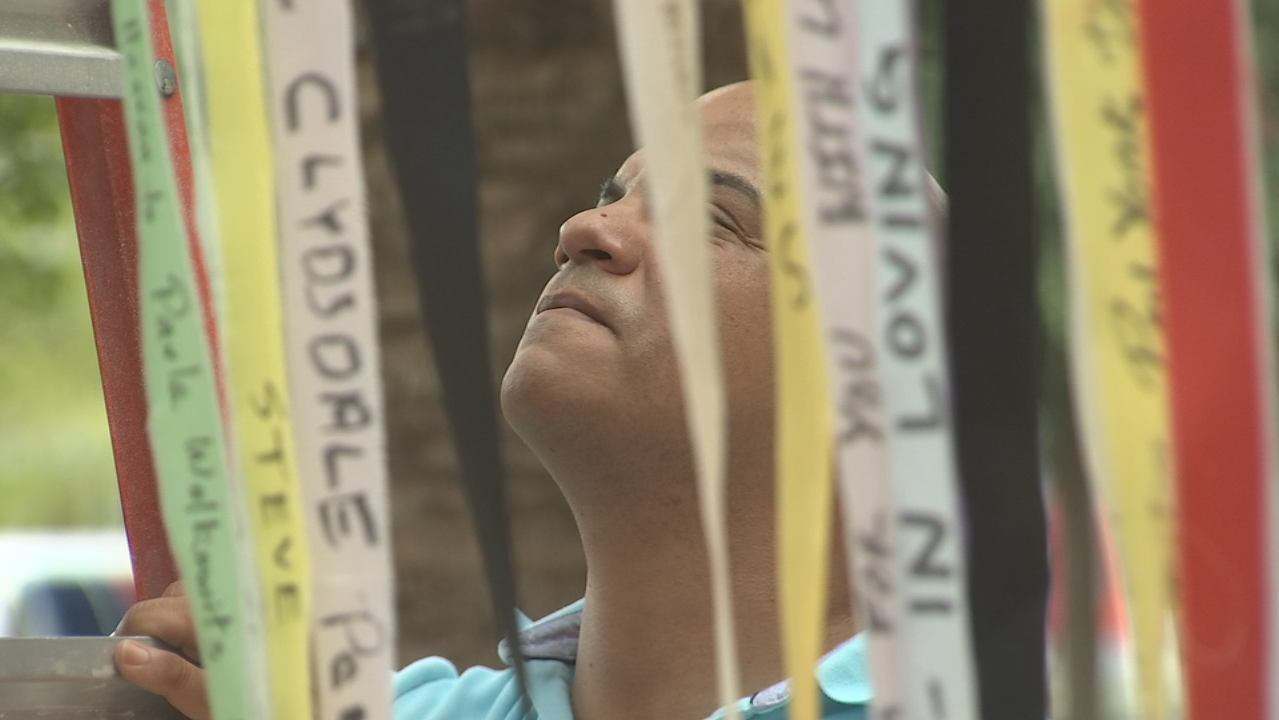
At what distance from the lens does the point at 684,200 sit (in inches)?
35.9

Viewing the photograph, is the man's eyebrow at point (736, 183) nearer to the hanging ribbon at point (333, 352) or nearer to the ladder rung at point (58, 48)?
the ladder rung at point (58, 48)

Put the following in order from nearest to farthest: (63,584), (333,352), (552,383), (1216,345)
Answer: (1216,345), (333,352), (552,383), (63,584)

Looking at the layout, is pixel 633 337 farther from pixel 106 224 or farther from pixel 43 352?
pixel 43 352

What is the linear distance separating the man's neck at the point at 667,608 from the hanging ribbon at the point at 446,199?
1026mm

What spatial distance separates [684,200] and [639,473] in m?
1.09

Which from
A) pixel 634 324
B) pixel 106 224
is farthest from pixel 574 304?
pixel 106 224

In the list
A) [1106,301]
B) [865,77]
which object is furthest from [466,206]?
[1106,301]

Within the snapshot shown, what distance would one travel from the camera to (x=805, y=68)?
2.87ft

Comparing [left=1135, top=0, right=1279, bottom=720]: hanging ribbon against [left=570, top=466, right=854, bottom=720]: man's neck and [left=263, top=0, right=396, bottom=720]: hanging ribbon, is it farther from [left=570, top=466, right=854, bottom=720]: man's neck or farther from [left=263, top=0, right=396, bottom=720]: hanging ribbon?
[left=570, top=466, right=854, bottom=720]: man's neck

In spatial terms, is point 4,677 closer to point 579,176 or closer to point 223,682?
point 223,682

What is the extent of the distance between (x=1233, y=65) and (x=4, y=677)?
0.98 m

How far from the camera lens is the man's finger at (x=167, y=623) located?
137 centimetres

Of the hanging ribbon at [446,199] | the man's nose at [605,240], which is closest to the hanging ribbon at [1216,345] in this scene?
the hanging ribbon at [446,199]

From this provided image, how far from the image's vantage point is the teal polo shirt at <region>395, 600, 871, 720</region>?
173 centimetres
